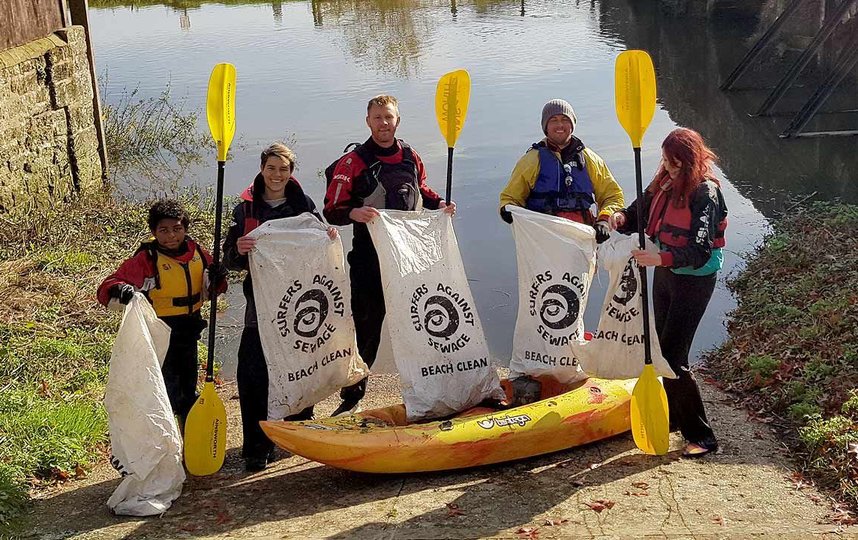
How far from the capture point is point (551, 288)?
5.54 metres

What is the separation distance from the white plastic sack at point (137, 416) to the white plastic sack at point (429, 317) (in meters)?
1.29

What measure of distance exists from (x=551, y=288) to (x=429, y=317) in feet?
2.36

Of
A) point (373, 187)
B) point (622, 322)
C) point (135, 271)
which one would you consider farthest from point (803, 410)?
point (135, 271)

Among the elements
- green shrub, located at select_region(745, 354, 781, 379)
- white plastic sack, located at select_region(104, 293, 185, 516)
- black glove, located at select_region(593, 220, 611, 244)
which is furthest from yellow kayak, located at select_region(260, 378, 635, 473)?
green shrub, located at select_region(745, 354, 781, 379)

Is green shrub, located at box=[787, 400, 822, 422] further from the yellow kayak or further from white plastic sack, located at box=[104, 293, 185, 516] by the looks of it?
white plastic sack, located at box=[104, 293, 185, 516]

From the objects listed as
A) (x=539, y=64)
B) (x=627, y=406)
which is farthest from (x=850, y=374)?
(x=539, y=64)

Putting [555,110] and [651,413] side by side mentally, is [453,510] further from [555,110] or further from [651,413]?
[555,110]

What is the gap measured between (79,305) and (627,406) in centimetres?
455

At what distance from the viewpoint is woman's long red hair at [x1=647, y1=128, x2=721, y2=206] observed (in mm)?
4758

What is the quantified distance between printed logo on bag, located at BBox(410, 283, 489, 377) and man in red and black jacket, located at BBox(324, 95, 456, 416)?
0.43m

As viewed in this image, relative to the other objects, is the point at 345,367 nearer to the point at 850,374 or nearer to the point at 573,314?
the point at 573,314

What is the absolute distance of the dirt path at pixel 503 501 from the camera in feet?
14.1

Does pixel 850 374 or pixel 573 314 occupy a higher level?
pixel 573 314

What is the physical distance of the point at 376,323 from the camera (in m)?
5.85
